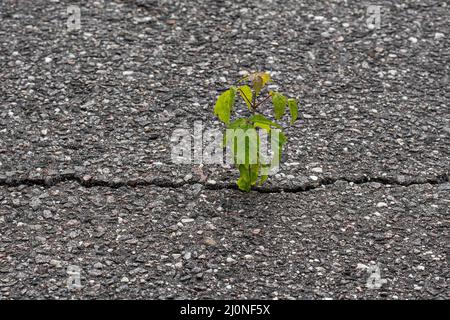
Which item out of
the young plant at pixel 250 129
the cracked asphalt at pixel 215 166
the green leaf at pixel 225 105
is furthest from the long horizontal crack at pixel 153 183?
the green leaf at pixel 225 105

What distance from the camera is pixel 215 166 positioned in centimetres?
342

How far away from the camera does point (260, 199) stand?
328cm

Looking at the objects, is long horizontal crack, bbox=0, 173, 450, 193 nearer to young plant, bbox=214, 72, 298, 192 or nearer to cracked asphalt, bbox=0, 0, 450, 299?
cracked asphalt, bbox=0, 0, 450, 299

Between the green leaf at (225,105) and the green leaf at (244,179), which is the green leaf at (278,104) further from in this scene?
the green leaf at (244,179)

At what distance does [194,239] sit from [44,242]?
0.58 meters

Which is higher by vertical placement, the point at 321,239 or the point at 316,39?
the point at 316,39

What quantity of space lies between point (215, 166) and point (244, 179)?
0.23 m

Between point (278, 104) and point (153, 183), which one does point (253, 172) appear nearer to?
point (278, 104)

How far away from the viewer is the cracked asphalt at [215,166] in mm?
2939

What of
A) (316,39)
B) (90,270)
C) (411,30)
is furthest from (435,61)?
(90,270)

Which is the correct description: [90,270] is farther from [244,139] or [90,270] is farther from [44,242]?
[244,139]

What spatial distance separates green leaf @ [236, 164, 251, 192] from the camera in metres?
3.20
